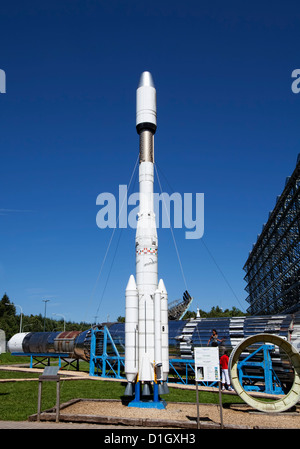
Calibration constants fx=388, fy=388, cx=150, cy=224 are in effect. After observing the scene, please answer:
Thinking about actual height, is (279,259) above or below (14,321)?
above

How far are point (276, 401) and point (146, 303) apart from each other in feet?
20.6

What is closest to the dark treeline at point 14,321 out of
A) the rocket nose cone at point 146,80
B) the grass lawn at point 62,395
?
the grass lawn at point 62,395

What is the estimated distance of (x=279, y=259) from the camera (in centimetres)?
5081

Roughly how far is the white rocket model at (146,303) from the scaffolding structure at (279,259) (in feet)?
72.9

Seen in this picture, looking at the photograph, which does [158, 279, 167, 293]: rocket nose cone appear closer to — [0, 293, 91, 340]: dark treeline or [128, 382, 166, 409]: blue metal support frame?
[128, 382, 166, 409]: blue metal support frame

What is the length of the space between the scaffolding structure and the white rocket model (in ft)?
72.9

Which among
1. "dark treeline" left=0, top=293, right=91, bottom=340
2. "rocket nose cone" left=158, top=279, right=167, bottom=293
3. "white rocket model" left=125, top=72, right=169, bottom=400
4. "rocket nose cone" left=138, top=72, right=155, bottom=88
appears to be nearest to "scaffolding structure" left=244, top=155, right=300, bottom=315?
"rocket nose cone" left=138, top=72, right=155, bottom=88

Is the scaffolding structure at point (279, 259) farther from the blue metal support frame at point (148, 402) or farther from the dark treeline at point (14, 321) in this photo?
the dark treeline at point (14, 321)

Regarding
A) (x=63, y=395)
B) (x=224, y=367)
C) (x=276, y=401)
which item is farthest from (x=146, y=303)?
(x=276, y=401)

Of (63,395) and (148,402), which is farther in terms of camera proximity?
(63,395)

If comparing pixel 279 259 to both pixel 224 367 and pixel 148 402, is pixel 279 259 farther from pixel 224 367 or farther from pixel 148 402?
pixel 148 402

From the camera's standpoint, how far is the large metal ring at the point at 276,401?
1417 cm

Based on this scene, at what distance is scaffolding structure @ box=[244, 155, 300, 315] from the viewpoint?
136ft
